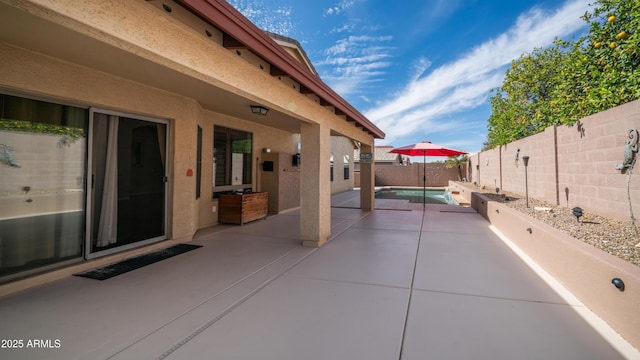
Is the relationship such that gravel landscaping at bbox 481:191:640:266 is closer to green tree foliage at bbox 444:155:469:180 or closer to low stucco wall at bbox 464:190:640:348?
low stucco wall at bbox 464:190:640:348

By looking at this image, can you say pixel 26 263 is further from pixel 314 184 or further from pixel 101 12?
pixel 314 184

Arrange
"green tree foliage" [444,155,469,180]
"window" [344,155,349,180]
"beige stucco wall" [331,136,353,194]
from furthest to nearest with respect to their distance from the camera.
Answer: "green tree foliage" [444,155,469,180]
"window" [344,155,349,180]
"beige stucco wall" [331,136,353,194]

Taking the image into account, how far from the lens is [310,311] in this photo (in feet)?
8.91

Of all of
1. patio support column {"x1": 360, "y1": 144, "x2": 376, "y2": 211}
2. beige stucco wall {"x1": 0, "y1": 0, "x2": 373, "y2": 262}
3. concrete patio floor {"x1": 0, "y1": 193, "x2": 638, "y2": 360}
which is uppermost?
beige stucco wall {"x1": 0, "y1": 0, "x2": 373, "y2": 262}

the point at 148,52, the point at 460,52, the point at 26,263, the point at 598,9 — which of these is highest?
the point at 460,52

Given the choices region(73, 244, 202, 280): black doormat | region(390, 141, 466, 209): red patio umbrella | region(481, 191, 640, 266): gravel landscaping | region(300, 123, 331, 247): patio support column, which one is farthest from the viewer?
region(390, 141, 466, 209): red patio umbrella

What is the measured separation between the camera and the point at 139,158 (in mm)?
4906

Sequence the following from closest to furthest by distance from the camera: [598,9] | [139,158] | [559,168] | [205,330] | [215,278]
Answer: [205,330]
[215,278]
[139,158]
[559,168]
[598,9]

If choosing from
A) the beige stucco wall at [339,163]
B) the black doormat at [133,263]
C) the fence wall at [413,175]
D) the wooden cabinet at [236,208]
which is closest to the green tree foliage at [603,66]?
the wooden cabinet at [236,208]

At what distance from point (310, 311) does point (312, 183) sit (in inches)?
114

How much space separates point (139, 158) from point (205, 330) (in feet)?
12.6

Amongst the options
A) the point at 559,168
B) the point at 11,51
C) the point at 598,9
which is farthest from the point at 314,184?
the point at 598,9

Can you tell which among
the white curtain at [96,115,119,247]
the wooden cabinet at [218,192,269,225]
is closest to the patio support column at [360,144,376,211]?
the wooden cabinet at [218,192,269,225]

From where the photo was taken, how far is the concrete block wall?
13.9 feet
